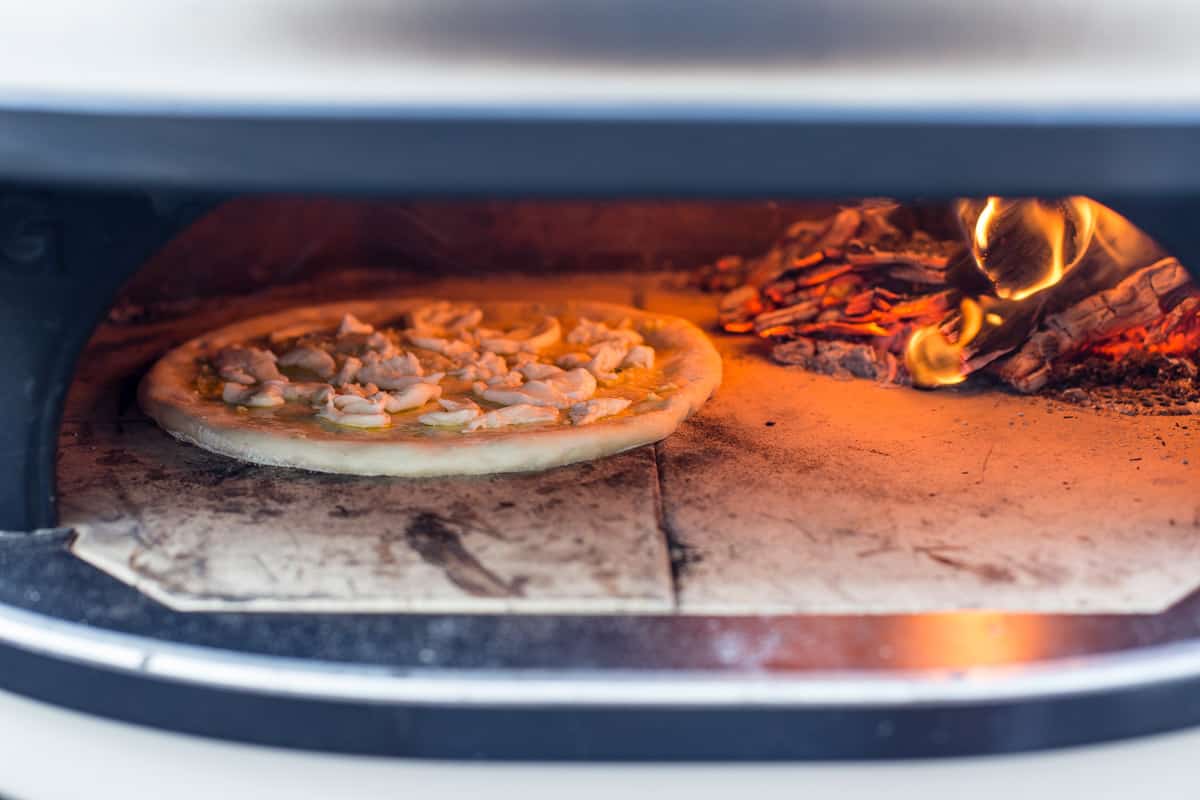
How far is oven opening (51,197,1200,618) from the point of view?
165 cm

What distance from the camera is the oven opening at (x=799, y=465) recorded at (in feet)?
5.43

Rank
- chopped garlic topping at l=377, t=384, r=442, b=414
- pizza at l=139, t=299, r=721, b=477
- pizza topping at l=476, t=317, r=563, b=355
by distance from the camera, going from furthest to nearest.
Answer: pizza topping at l=476, t=317, r=563, b=355 → chopped garlic topping at l=377, t=384, r=442, b=414 → pizza at l=139, t=299, r=721, b=477

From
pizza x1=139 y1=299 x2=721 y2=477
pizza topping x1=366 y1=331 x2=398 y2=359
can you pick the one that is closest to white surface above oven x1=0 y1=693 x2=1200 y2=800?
pizza x1=139 y1=299 x2=721 y2=477

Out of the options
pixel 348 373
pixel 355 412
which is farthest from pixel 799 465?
pixel 348 373

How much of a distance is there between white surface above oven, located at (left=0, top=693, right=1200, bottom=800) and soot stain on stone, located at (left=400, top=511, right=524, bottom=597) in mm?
270

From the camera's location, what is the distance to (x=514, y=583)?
1.65 metres

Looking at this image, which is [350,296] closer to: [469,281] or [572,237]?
[469,281]

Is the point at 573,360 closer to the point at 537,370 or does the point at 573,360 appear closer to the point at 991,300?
the point at 537,370

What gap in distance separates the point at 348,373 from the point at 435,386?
212 millimetres

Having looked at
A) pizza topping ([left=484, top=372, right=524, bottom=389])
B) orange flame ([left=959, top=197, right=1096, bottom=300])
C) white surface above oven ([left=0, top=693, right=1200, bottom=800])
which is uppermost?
orange flame ([left=959, top=197, right=1096, bottom=300])

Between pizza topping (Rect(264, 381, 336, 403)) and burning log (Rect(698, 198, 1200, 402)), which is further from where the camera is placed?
burning log (Rect(698, 198, 1200, 402))

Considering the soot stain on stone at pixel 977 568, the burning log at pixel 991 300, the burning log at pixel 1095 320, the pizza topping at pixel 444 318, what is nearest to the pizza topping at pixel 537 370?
the pizza topping at pixel 444 318

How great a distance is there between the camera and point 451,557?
1.73m

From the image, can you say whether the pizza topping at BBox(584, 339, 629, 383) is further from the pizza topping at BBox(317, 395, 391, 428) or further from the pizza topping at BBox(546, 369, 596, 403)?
the pizza topping at BBox(317, 395, 391, 428)
